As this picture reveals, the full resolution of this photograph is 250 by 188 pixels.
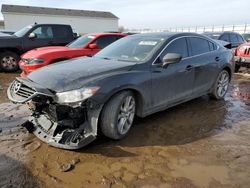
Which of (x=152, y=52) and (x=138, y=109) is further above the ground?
(x=152, y=52)

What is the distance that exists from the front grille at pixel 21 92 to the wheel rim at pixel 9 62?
6.68 metres

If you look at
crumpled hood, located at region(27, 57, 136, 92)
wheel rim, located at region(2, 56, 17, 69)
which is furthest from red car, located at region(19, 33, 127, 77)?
crumpled hood, located at region(27, 57, 136, 92)

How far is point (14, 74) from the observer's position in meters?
9.63

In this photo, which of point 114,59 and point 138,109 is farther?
point 114,59

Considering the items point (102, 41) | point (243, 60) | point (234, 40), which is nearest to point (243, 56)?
point (243, 60)

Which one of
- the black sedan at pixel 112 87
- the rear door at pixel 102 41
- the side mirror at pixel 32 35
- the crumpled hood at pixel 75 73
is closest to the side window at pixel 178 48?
the black sedan at pixel 112 87

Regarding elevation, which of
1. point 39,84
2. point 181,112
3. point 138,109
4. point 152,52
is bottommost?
point 181,112

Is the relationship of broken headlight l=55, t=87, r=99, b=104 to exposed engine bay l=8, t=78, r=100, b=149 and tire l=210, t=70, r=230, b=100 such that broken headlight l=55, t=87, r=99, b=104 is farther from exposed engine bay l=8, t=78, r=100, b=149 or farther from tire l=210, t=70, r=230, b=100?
tire l=210, t=70, r=230, b=100

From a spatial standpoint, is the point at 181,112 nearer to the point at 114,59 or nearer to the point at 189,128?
the point at 189,128

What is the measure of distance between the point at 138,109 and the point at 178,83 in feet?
3.42

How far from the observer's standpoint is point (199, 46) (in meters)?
5.37

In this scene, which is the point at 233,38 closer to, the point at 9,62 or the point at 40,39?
the point at 40,39

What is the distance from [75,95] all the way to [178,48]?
238cm

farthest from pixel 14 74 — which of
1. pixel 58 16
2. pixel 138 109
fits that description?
pixel 58 16
